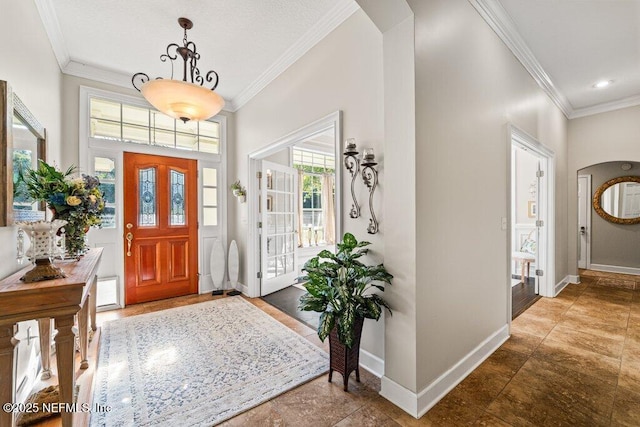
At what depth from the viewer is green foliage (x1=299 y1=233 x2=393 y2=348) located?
1702 mm

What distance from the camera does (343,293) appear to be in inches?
68.6

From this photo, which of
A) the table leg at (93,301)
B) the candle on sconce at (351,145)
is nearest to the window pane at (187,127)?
the table leg at (93,301)

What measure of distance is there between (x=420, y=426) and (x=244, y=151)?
3.74 m

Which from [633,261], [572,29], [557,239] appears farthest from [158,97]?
[633,261]

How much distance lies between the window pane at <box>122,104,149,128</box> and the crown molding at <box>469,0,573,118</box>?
Answer: 3975mm

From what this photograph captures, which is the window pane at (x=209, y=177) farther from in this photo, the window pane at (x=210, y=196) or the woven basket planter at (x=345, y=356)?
the woven basket planter at (x=345, y=356)

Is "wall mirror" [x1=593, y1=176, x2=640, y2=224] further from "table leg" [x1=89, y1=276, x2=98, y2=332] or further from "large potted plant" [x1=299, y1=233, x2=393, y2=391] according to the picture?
"table leg" [x1=89, y1=276, x2=98, y2=332]

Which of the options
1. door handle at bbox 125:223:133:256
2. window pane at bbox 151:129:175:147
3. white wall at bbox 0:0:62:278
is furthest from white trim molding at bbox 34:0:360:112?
door handle at bbox 125:223:133:256

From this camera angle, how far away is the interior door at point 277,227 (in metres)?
3.94

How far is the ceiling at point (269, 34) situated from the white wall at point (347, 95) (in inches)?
6.5

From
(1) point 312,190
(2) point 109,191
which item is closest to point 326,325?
(2) point 109,191

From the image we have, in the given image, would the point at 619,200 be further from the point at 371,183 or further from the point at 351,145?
the point at 351,145

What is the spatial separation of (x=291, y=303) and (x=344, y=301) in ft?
6.78

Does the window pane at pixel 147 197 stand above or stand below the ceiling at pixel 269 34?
below
